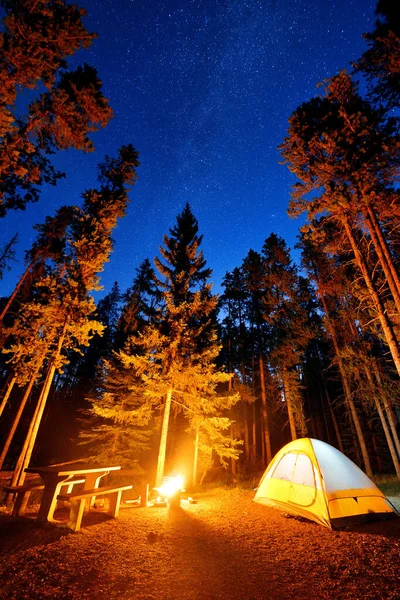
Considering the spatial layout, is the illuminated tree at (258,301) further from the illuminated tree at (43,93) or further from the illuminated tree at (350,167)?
the illuminated tree at (43,93)

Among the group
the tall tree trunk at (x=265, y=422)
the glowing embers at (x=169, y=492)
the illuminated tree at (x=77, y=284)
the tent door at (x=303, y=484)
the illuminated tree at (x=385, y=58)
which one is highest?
the illuminated tree at (x=385, y=58)

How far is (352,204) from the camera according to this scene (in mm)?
10234

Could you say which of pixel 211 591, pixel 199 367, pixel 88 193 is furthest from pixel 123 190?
pixel 211 591

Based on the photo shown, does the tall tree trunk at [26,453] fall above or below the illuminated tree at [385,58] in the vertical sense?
below

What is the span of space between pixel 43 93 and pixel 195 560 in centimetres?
1482

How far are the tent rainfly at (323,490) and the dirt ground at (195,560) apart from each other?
0.33 meters

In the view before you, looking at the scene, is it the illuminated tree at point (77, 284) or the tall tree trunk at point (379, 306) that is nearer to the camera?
the tall tree trunk at point (379, 306)

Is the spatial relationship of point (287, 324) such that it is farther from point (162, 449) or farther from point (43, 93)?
point (43, 93)

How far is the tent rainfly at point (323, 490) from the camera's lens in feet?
22.9

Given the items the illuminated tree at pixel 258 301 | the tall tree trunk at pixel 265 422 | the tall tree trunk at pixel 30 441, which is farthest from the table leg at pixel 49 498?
the illuminated tree at pixel 258 301

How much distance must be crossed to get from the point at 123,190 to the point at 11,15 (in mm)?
6989

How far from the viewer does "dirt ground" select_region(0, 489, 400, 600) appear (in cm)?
393

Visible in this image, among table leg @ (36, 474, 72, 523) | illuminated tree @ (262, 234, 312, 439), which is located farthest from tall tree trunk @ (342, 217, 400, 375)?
table leg @ (36, 474, 72, 523)

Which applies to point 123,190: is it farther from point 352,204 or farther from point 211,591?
point 211,591
